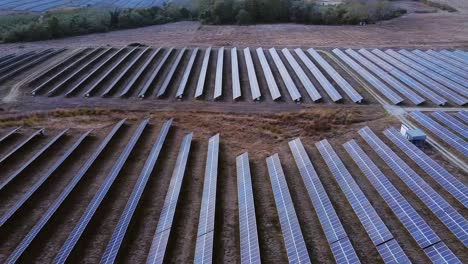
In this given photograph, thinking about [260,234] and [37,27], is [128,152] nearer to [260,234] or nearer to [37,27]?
[260,234]

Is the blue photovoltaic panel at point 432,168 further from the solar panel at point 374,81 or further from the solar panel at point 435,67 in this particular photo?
the solar panel at point 435,67

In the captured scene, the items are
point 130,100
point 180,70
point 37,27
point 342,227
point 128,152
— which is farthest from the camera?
point 37,27

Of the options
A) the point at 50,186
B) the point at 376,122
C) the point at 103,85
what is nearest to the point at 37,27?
the point at 103,85

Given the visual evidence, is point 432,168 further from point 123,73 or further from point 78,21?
point 78,21

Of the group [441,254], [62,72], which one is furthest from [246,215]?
[62,72]

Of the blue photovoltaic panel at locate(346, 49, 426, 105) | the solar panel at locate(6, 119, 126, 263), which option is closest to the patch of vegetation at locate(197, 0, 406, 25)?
the blue photovoltaic panel at locate(346, 49, 426, 105)

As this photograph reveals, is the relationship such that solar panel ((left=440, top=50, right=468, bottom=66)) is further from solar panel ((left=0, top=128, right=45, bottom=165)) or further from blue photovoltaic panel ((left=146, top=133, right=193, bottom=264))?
solar panel ((left=0, top=128, right=45, bottom=165))
